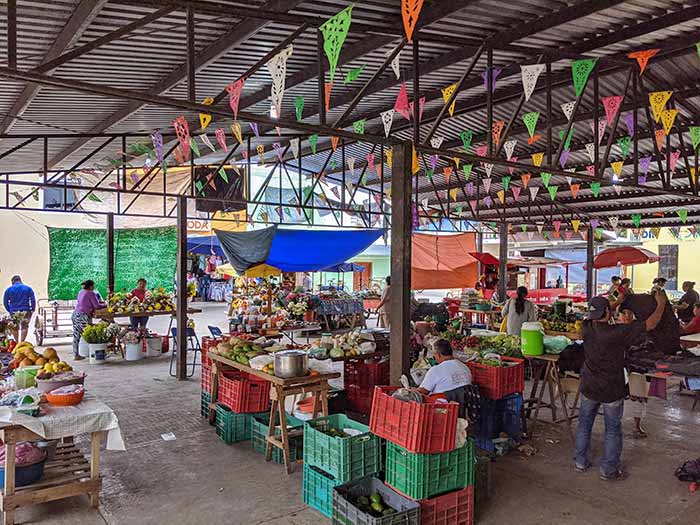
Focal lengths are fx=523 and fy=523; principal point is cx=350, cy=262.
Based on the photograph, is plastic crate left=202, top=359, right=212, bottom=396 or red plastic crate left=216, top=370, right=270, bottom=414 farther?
Answer: plastic crate left=202, top=359, right=212, bottom=396

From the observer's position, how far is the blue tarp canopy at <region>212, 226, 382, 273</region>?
9039 mm

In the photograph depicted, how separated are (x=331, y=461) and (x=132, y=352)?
7667 millimetres

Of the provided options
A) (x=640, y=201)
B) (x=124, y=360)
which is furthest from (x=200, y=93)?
(x=640, y=201)

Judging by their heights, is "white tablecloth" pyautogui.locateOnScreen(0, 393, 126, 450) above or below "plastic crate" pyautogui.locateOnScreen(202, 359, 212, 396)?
above

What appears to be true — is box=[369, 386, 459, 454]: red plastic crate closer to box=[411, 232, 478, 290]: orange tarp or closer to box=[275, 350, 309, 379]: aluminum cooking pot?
box=[275, 350, 309, 379]: aluminum cooking pot

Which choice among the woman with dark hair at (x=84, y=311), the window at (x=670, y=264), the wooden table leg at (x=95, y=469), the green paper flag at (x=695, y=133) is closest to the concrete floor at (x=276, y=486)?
the wooden table leg at (x=95, y=469)

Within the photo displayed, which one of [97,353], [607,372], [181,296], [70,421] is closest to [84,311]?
[97,353]

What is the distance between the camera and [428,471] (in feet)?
12.0

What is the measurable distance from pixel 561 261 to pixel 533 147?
33.2ft

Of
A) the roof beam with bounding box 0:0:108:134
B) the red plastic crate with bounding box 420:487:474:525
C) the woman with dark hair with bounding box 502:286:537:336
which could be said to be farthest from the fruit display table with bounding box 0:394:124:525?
the woman with dark hair with bounding box 502:286:537:336

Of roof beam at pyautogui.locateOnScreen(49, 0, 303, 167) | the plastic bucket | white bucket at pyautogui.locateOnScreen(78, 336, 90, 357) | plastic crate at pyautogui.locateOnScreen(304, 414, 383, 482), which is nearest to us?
plastic crate at pyautogui.locateOnScreen(304, 414, 383, 482)

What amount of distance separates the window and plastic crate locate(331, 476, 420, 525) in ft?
87.9

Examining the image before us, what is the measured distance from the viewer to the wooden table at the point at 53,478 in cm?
375

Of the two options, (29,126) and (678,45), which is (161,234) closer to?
(29,126)
